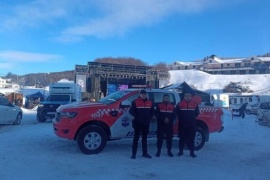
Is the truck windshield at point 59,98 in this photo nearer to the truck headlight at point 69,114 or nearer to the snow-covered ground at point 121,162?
the snow-covered ground at point 121,162

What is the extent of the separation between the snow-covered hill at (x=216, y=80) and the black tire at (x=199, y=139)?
281ft

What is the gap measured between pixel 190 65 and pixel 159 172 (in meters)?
135

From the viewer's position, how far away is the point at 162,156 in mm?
8562

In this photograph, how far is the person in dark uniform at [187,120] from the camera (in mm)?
8617

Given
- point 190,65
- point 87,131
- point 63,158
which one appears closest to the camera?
point 63,158

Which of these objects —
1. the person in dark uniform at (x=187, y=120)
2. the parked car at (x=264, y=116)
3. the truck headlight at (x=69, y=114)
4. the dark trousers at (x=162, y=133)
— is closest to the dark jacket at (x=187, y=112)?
the person in dark uniform at (x=187, y=120)

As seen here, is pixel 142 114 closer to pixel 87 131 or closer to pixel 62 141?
pixel 87 131

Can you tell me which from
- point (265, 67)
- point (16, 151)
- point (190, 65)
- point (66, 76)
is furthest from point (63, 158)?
point (190, 65)

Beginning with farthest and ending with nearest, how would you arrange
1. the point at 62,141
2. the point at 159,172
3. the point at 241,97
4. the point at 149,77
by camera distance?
the point at 149,77 < the point at 241,97 < the point at 62,141 < the point at 159,172

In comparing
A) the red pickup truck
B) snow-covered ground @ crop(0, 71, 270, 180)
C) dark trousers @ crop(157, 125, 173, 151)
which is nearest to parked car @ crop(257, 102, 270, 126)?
snow-covered ground @ crop(0, 71, 270, 180)

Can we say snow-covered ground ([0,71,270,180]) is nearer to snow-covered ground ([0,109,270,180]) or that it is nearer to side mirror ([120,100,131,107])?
snow-covered ground ([0,109,270,180])

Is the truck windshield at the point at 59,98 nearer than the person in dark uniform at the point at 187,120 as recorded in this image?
No

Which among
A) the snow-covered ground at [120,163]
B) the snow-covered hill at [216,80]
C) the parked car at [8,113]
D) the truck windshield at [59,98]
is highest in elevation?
the snow-covered hill at [216,80]

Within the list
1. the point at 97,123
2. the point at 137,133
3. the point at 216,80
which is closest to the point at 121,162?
the point at 137,133
